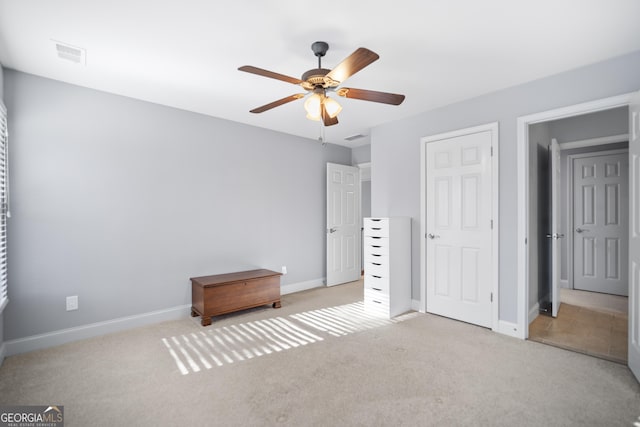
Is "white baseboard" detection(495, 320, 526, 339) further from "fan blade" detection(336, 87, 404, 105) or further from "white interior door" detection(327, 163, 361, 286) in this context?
"white interior door" detection(327, 163, 361, 286)

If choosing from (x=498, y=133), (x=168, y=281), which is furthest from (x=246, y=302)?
(x=498, y=133)

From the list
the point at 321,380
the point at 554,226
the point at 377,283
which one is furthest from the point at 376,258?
the point at 554,226

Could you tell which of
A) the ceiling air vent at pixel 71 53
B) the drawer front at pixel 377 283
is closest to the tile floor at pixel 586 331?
the drawer front at pixel 377 283

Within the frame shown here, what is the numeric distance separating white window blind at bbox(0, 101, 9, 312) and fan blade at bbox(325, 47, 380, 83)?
8.67ft

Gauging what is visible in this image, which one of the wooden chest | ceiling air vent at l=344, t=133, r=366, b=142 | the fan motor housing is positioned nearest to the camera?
the fan motor housing

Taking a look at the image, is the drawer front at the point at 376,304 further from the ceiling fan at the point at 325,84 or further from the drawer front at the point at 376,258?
the ceiling fan at the point at 325,84

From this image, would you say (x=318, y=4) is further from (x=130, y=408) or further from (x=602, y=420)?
(x=602, y=420)

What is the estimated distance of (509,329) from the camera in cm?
300

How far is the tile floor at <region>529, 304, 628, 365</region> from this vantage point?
8.71 ft

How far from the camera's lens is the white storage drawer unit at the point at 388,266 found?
3.55m

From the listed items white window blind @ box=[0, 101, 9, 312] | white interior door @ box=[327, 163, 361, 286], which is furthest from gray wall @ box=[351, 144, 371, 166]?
white window blind @ box=[0, 101, 9, 312]

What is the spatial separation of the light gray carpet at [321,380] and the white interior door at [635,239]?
7.9 inches

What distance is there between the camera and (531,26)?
6.79 feet

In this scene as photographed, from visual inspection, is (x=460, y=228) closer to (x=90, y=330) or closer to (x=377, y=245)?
(x=377, y=245)
